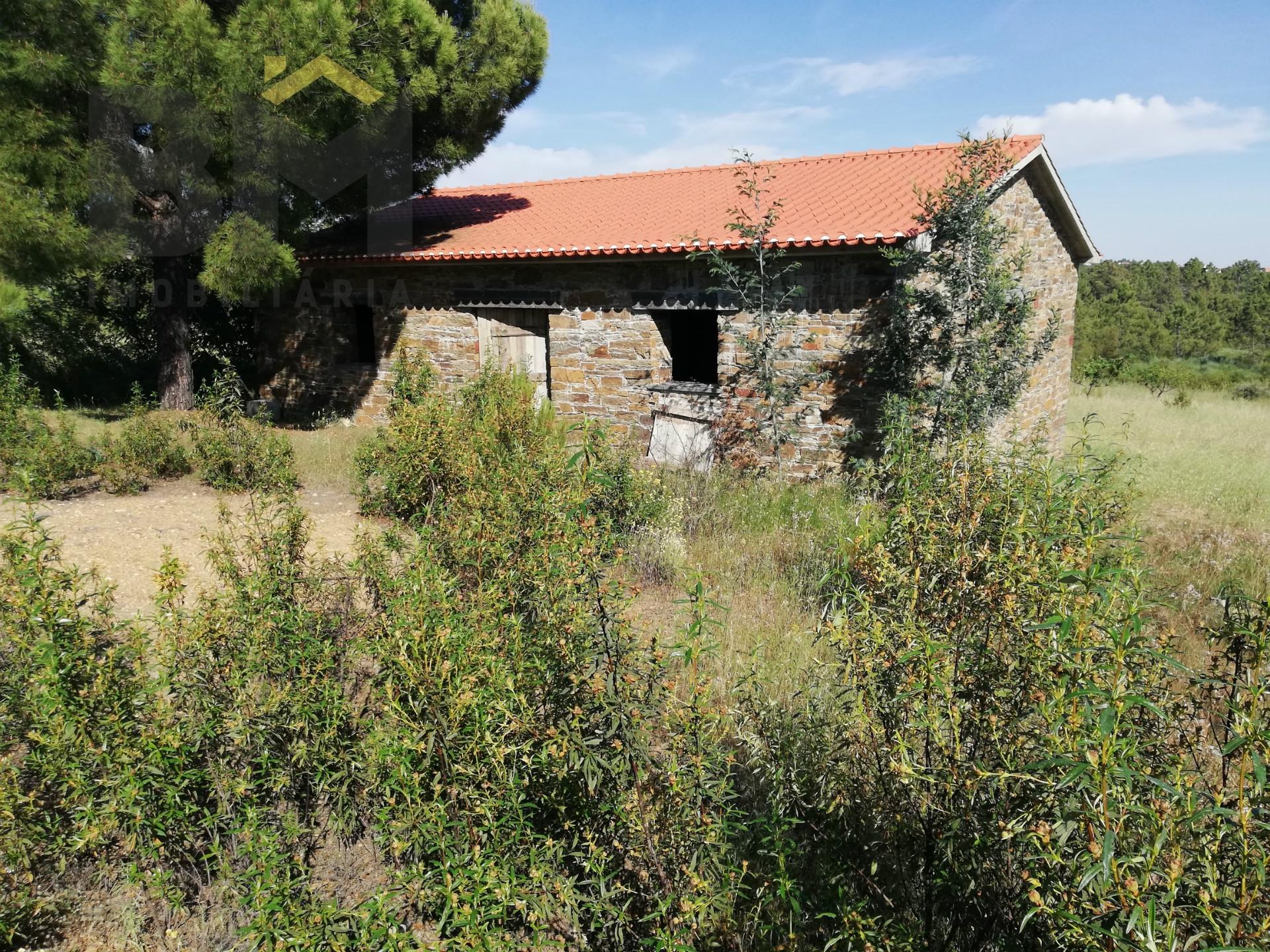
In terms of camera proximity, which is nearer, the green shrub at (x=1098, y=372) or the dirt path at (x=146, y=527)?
the dirt path at (x=146, y=527)

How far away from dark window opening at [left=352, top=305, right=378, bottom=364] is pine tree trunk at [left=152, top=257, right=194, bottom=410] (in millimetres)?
2317

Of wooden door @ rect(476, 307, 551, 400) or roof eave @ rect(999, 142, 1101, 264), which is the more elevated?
roof eave @ rect(999, 142, 1101, 264)

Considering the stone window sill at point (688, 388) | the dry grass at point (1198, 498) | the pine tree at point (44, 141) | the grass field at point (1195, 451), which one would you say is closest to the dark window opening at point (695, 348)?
the stone window sill at point (688, 388)

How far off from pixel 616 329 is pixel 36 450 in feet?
20.1

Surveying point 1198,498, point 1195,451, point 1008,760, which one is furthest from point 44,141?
point 1195,451

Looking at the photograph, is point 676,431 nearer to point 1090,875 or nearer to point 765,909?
point 765,909

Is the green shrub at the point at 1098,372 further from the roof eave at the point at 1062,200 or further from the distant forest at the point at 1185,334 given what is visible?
the roof eave at the point at 1062,200

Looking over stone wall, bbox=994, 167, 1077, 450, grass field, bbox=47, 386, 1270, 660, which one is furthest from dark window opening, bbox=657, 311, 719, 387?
grass field, bbox=47, 386, 1270, 660

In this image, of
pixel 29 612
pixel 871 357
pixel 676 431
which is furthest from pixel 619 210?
pixel 29 612

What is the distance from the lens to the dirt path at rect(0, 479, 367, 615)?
18.2 ft

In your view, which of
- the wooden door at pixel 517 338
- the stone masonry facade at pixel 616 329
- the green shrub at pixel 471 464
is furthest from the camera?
the wooden door at pixel 517 338

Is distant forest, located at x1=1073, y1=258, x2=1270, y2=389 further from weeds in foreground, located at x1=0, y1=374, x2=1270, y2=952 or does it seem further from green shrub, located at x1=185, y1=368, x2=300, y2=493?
weeds in foreground, located at x1=0, y1=374, x2=1270, y2=952

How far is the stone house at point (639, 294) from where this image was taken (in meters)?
8.88

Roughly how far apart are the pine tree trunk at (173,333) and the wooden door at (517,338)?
4062 millimetres
